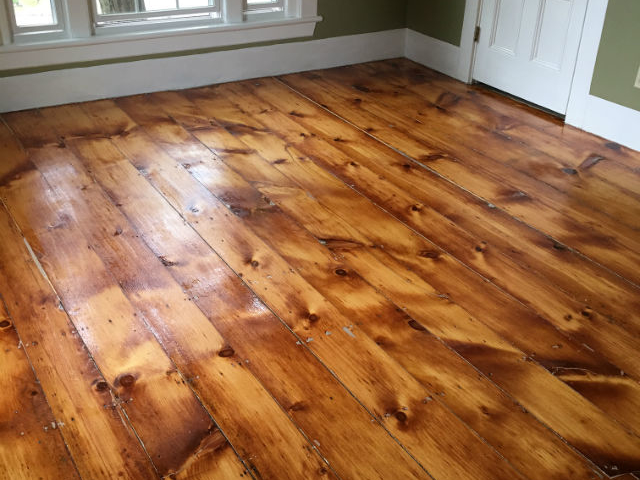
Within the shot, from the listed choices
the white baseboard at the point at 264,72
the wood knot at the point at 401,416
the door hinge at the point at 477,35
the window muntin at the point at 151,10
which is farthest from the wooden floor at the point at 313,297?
the door hinge at the point at 477,35

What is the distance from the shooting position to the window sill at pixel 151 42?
3336 millimetres

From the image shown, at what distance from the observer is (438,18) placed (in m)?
4.23

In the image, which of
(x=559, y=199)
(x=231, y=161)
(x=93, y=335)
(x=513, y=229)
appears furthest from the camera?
(x=231, y=161)

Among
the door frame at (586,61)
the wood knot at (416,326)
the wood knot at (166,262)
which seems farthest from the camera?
the door frame at (586,61)

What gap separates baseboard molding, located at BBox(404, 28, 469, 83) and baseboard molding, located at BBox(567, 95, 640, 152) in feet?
2.80

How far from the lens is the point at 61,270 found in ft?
7.38

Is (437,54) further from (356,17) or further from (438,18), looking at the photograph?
(356,17)

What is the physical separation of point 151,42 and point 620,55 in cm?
232

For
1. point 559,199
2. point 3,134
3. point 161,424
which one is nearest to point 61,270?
point 161,424

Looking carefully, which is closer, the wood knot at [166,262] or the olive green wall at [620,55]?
the wood knot at [166,262]

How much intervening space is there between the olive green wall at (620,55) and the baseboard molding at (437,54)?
35.8 inches

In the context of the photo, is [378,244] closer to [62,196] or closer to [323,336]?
[323,336]

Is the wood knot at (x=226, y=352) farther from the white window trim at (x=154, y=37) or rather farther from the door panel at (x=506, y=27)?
the door panel at (x=506, y=27)

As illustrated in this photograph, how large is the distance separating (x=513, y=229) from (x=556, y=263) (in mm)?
247
